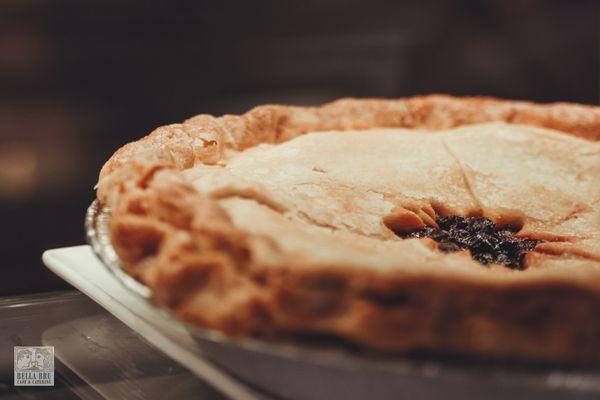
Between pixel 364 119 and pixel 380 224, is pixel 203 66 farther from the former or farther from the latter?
pixel 380 224

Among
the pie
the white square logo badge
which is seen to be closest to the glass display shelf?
the white square logo badge

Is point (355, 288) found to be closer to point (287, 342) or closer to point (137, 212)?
point (287, 342)

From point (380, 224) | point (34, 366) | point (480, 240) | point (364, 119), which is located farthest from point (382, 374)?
point (364, 119)

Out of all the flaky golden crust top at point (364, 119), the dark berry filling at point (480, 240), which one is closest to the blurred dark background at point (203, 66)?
the flaky golden crust top at point (364, 119)

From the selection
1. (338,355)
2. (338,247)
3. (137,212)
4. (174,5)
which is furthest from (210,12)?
(338,355)

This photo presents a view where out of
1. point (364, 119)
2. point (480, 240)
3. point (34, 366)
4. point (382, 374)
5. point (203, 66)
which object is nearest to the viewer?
point (382, 374)

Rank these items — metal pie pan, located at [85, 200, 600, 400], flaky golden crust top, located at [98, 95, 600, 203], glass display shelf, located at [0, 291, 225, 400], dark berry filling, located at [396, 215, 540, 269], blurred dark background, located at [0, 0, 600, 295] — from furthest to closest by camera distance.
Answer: blurred dark background, located at [0, 0, 600, 295] < flaky golden crust top, located at [98, 95, 600, 203] < dark berry filling, located at [396, 215, 540, 269] < glass display shelf, located at [0, 291, 225, 400] < metal pie pan, located at [85, 200, 600, 400]

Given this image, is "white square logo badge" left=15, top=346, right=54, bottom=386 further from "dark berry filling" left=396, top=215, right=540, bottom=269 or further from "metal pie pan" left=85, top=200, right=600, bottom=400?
"dark berry filling" left=396, top=215, right=540, bottom=269
